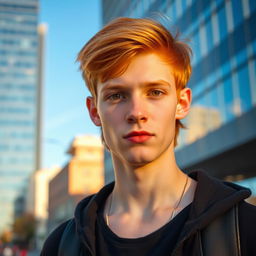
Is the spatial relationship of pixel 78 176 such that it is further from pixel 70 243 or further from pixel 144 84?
pixel 144 84

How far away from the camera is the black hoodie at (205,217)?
1.42 m

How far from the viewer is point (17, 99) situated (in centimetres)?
13275

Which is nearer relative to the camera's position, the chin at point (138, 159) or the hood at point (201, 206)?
the hood at point (201, 206)

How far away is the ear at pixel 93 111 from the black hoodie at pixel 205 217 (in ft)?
1.33

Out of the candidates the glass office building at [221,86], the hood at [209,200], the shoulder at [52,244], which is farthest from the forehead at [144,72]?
the glass office building at [221,86]

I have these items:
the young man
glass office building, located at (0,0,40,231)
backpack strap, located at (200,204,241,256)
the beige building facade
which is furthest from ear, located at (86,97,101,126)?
glass office building, located at (0,0,40,231)

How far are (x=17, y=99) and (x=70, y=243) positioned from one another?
136 metres

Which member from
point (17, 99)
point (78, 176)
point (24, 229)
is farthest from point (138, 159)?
point (17, 99)

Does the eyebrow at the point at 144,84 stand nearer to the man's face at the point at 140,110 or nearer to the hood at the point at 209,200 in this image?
the man's face at the point at 140,110

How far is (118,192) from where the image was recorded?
189 cm

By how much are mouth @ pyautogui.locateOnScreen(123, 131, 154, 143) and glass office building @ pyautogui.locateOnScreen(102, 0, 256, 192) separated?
50.2ft

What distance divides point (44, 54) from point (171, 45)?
161 metres

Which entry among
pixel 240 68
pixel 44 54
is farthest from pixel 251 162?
pixel 44 54

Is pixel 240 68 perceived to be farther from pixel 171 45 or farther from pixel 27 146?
pixel 27 146
